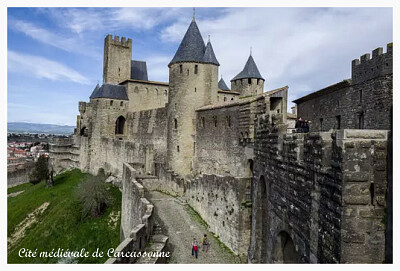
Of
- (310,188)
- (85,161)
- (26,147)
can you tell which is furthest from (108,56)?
(26,147)

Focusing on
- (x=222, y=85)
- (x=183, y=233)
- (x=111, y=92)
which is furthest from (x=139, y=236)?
(x=222, y=85)

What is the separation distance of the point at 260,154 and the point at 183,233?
18.1 feet

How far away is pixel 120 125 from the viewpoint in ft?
122

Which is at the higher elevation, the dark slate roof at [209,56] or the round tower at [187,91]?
the dark slate roof at [209,56]

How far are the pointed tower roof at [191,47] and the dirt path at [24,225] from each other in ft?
54.8

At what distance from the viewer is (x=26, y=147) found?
9412 centimetres

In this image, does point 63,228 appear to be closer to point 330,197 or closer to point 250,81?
point 330,197

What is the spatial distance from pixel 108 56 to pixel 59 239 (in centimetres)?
2647

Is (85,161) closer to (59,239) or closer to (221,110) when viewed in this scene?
(59,239)

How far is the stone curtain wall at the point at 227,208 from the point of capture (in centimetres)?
1148

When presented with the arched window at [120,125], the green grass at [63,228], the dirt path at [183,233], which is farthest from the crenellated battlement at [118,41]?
the dirt path at [183,233]

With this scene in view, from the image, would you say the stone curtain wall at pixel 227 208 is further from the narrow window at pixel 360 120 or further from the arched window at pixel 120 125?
the arched window at pixel 120 125

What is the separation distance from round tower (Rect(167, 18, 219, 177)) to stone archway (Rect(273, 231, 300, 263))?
51.3 ft

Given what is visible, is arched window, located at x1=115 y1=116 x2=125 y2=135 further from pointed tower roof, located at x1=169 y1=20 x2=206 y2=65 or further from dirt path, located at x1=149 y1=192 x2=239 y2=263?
dirt path, located at x1=149 y1=192 x2=239 y2=263
